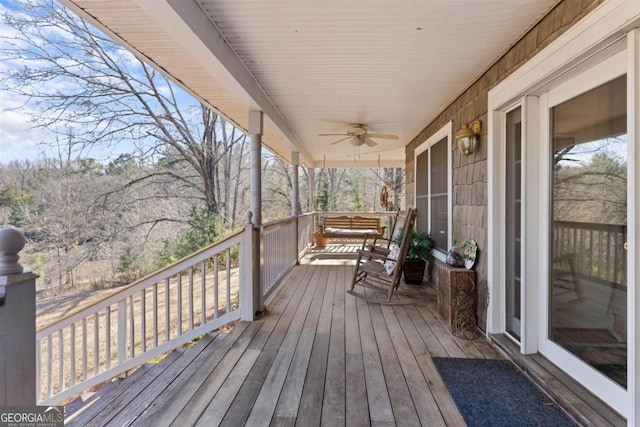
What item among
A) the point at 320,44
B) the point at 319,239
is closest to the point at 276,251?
the point at 320,44

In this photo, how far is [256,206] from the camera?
Answer: 334 centimetres

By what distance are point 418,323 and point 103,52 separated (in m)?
10.7

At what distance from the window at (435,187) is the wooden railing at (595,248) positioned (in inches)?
67.1

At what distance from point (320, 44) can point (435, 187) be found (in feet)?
9.15

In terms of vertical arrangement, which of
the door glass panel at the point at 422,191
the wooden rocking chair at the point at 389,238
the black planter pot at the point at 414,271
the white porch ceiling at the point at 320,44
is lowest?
the black planter pot at the point at 414,271

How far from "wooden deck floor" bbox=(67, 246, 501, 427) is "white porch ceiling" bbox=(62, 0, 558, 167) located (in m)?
2.19

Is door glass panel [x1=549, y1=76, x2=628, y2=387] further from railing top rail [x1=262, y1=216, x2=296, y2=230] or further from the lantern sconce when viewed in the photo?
railing top rail [x1=262, y1=216, x2=296, y2=230]

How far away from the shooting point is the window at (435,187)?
3.84 meters

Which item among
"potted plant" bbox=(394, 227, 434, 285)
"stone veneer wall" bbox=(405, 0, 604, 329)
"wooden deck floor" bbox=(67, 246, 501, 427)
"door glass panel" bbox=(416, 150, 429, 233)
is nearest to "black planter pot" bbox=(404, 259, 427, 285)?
"potted plant" bbox=(394, 227, 434, 285)

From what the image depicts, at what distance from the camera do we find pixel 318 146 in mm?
6160

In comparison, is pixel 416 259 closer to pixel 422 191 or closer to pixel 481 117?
pixel 422 191

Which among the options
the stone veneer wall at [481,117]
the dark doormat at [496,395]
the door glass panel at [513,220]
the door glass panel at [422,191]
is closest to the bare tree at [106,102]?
the door glass panel at [422,191]

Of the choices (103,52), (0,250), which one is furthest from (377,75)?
(103,52)

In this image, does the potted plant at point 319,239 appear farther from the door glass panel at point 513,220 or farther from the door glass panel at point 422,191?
the door glass panel at point 513,220
